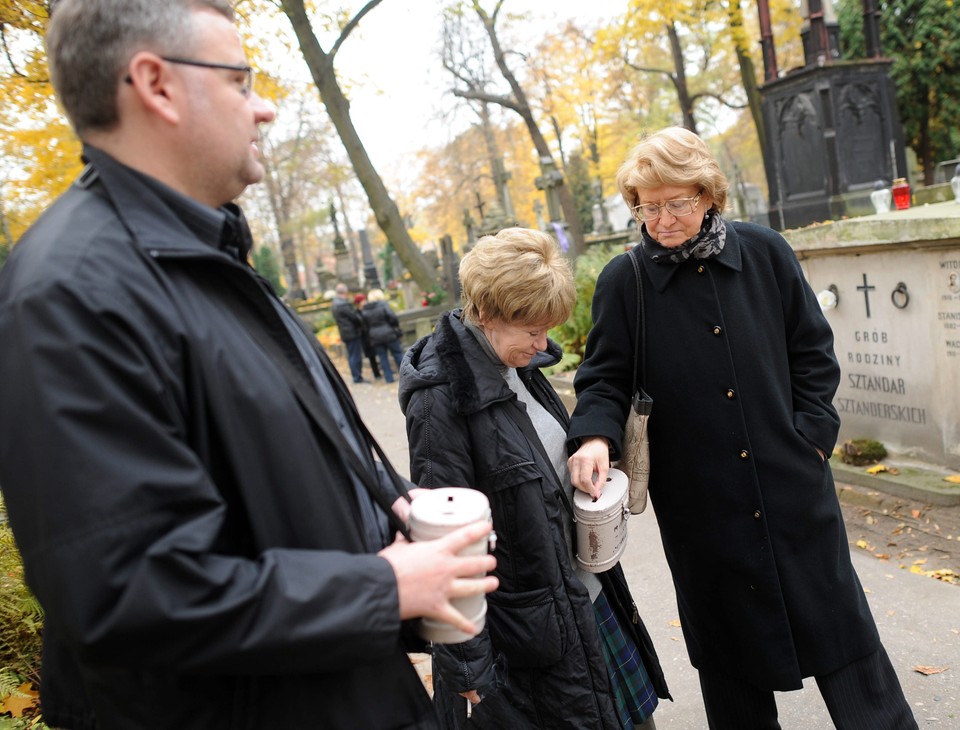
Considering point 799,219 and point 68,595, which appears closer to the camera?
point 68,595

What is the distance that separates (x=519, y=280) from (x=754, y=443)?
89 cm

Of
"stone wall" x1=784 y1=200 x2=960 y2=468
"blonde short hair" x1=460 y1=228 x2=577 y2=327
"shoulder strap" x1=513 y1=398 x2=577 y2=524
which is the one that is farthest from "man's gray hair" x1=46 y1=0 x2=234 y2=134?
"stone wall" x1=784 y1=200 x2=960 y2=468

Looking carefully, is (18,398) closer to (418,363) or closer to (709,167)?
(418,363)

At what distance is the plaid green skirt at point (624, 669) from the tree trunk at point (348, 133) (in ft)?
35.1

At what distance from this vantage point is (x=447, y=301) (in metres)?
16.6

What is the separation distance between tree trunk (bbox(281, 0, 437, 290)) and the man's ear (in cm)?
1144

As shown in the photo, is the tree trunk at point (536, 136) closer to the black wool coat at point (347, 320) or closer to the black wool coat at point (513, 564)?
the black wool coat at point (347, 320)

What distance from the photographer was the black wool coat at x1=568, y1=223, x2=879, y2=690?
247 cm

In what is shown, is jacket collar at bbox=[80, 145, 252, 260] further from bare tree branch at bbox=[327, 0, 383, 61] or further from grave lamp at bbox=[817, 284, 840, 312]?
bare tree branch at bbox=[327, 0, 383, 61]

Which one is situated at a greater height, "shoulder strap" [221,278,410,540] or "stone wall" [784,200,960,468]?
"shoulder strap" [221,278,410,540]

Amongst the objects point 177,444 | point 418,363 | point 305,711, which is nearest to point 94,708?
point 305,711

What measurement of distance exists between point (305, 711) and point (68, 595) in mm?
430

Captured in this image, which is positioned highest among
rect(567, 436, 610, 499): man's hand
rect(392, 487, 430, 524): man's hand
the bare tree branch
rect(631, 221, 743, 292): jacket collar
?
the bare tree branch

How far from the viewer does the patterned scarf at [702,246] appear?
2.49 m
